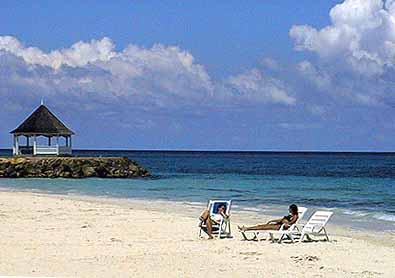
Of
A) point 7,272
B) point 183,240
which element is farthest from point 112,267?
point 183,240

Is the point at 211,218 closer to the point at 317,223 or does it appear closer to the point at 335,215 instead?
the point at 317,223

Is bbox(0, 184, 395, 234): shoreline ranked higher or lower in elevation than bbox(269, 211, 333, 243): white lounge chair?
lower

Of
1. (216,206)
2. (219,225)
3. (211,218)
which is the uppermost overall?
(216,206)

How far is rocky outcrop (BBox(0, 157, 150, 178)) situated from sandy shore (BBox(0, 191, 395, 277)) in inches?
1216

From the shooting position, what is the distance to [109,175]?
2023 inches

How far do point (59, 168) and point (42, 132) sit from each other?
2829mm

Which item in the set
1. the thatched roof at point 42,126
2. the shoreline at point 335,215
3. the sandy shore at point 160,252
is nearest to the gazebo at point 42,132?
the thatched roof at point 42,126

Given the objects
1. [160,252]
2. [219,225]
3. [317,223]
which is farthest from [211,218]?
[160,252]

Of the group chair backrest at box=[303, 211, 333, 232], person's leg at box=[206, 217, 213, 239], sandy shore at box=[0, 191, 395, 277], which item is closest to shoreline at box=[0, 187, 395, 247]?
sandy shore at box=[0, 191, 395, 277]

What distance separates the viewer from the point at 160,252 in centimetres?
1229

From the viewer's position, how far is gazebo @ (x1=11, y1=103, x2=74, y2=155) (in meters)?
48.2

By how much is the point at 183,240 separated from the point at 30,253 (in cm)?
334

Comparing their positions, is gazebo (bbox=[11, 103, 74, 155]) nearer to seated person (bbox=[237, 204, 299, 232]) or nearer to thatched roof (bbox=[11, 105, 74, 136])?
thatched roof (bbox=[11, 105, 74, 136])

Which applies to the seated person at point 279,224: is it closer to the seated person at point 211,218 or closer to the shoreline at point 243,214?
the seated person at point 211,218
